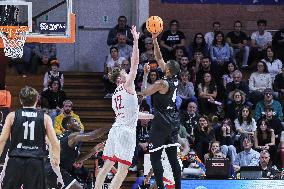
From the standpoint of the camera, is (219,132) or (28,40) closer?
(28,40)

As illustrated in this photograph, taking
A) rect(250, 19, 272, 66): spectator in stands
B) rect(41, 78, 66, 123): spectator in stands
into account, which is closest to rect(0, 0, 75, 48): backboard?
rect(41, 78, 66, 123): spectator in stands

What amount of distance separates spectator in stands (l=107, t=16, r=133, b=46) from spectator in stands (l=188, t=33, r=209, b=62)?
143 cm

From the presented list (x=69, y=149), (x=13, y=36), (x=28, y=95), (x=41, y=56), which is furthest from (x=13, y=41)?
(x=41, y=56)

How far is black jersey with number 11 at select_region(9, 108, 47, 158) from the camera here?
1048 centimetres

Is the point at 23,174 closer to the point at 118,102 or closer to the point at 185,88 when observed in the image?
the point at 118,102

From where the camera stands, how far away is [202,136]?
17.5 metres

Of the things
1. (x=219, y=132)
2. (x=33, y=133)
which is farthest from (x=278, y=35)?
(x=33, y=133)

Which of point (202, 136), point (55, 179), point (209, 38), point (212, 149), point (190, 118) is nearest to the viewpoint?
point (55, 179)

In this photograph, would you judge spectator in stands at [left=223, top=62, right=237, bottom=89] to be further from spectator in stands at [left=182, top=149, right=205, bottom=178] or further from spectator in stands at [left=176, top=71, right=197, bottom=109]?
spectator in stands at [left=182, top=149, right=205, bottom=178]

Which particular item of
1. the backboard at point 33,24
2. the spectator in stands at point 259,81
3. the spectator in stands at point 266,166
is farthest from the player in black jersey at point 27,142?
the spectator in stands at point 259,81

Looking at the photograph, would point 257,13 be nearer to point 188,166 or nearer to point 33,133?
point 188,166

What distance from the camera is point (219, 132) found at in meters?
17.8

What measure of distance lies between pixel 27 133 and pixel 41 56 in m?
9.92

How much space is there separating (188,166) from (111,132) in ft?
13.4
